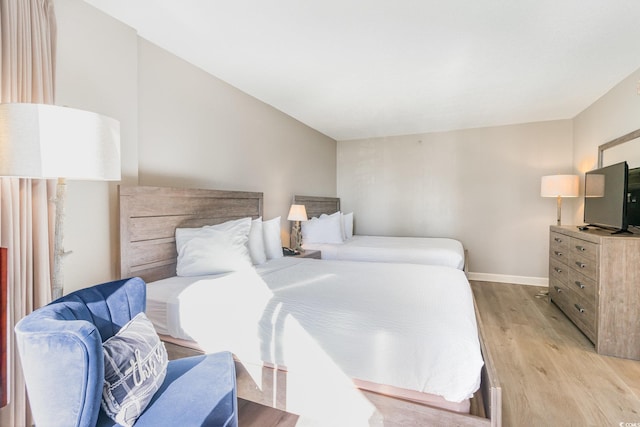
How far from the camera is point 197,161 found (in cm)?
272

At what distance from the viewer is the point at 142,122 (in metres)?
2.25

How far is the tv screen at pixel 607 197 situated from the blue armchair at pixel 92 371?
134 inches

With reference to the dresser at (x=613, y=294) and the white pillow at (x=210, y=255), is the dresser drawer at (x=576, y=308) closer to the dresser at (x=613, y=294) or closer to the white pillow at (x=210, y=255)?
the dresser at (x=613, y=294)

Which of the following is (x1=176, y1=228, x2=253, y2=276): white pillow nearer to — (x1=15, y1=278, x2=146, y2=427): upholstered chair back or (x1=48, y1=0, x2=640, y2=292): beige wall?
(x1=48, y1=0, x2=640, y2=292): beige wall

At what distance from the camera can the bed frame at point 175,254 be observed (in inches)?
49.1

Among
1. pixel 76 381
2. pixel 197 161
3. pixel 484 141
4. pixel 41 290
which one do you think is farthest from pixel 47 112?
pixel 484 141

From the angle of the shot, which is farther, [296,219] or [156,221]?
[296,219]

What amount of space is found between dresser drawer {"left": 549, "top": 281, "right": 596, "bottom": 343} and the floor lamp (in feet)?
12.2

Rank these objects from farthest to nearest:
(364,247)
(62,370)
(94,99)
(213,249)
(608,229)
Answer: (364,247), (608,229), (213,249), (94,99), (62,370)

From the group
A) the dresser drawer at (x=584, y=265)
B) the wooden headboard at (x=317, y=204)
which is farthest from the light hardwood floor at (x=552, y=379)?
the wooden headboard at (x=317, y=204)

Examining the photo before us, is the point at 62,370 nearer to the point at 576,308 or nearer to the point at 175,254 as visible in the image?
the point at 175,254

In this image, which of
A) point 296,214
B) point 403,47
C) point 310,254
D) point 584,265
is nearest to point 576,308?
point 584,265

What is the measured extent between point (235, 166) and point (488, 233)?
4.09 m

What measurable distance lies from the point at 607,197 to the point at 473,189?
207cm
